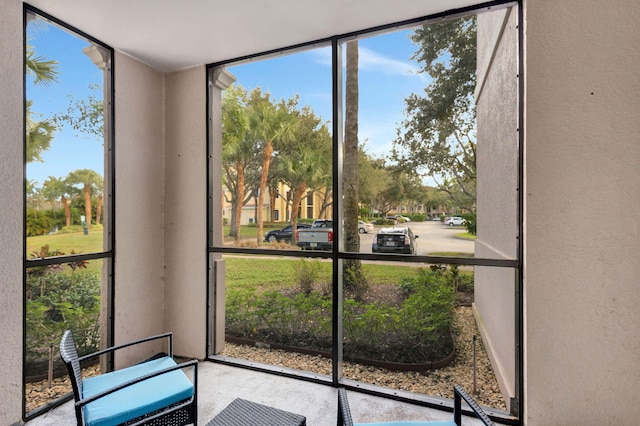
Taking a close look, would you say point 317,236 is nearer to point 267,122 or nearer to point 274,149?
point 274,149

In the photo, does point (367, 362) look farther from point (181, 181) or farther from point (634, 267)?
point (181, 181)

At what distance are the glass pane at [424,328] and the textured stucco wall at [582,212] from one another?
1.72 feet

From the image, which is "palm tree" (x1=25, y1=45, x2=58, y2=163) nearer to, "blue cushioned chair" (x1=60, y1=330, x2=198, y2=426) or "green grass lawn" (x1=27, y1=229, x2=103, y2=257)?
"green grass lawn" (x1=27, y1=229, x2=103, y2=257)

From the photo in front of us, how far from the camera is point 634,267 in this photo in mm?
1928

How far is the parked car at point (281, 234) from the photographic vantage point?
3189mm

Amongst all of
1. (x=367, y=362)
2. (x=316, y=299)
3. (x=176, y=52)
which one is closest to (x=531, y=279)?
(x=367, y=362)

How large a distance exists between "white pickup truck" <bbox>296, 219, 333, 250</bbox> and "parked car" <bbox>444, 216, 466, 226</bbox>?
967 millimetres

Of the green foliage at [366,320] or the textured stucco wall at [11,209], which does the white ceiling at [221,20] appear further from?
the green foliage at [366,320]

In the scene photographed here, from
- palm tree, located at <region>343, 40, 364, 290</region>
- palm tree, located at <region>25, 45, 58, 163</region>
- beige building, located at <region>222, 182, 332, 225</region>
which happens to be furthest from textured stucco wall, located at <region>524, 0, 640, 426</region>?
palm tree, located at <region>25, 45, 58, 163</region>

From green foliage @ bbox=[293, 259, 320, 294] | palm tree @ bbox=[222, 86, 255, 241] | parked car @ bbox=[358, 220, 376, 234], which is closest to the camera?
parked car @ bbox=[358, 220, 376, 234]

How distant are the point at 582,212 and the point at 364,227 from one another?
1.67 metres

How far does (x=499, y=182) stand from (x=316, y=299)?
2191mm

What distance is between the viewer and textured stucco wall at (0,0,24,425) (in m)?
2.13

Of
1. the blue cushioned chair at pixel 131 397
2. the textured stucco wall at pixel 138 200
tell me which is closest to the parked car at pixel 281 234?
the textured stucco wall at pixel 138 200
